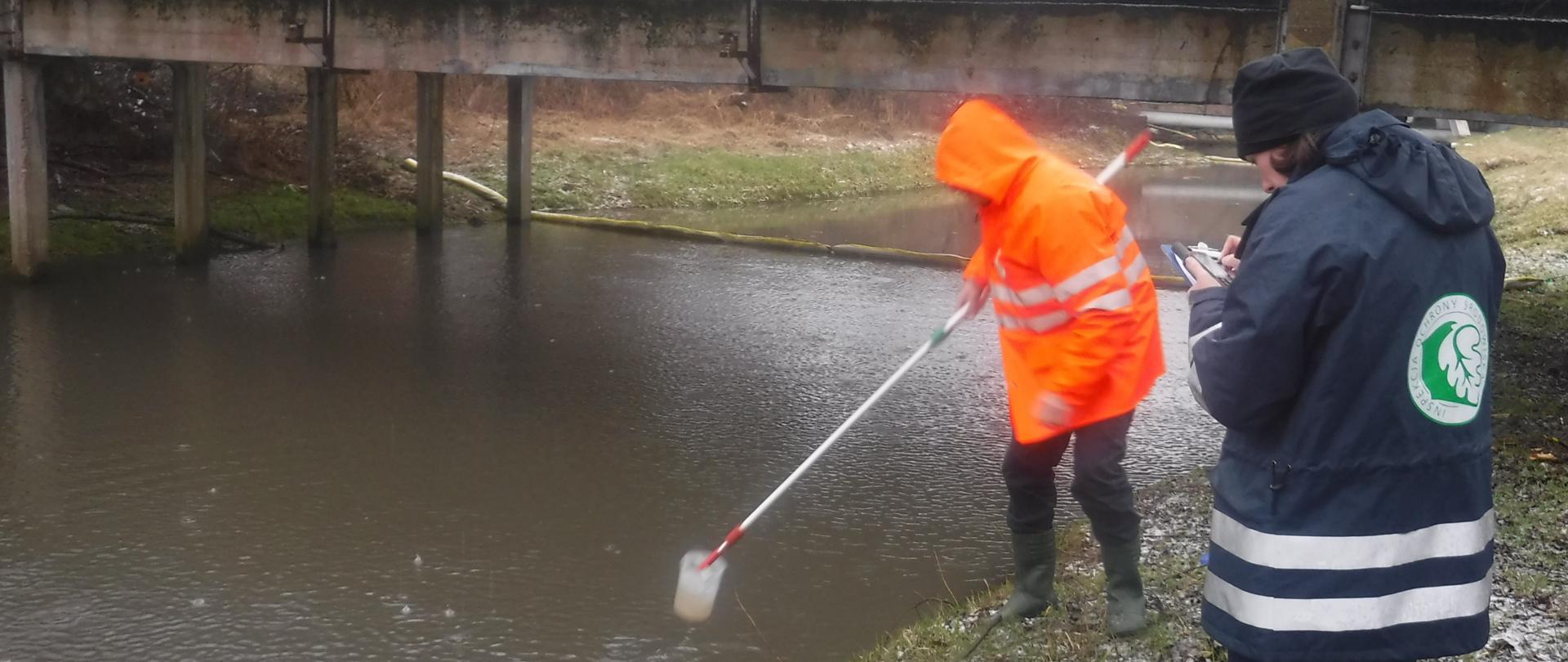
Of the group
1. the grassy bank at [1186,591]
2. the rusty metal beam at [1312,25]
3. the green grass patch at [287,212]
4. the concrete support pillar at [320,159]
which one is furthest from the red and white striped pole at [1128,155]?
the green grass patch at [287,212]

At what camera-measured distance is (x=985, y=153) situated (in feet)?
12.5

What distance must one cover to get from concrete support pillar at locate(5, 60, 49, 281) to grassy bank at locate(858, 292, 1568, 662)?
9.64 m

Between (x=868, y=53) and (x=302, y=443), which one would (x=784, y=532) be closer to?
(x=302, y=443)

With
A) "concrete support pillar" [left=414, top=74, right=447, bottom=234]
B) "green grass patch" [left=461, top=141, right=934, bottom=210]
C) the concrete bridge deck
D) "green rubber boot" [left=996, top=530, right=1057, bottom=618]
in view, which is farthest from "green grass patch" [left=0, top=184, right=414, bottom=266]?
"green rubber boot" [left=996, top=530, right=1057, bottom=618]

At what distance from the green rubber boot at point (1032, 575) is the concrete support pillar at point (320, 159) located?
11.6 m

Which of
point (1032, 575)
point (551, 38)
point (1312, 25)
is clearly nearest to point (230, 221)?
point (551, 38)

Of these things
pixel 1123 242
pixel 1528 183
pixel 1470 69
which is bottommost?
pixel 1528 183

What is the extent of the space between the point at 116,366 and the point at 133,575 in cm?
398

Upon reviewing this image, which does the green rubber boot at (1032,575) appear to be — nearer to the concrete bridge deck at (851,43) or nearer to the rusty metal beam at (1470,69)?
the concrete bridge deck at (851,43)

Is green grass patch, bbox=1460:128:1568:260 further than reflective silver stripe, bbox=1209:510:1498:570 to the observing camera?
Yes

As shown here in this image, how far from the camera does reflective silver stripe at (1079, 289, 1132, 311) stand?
11.9 feet

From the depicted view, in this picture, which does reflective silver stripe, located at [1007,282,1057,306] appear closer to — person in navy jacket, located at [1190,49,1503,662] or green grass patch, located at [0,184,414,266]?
person in navy jacket, located at [1190,49,1503,662]

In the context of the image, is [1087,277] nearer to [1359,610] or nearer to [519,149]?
[1359,610]

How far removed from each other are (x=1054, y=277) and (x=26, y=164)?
10596 mm
